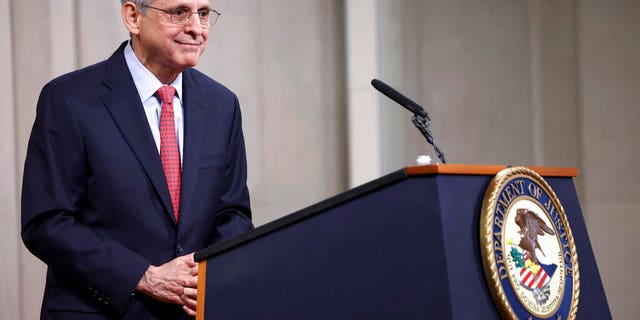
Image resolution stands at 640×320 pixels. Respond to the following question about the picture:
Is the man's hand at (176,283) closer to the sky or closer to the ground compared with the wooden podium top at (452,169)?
closer to the ground

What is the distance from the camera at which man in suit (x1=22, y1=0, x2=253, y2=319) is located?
7.48ft

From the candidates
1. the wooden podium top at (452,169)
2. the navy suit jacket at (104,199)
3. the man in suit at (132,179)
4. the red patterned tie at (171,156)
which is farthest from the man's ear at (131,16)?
the wooden podium top at (452,169)

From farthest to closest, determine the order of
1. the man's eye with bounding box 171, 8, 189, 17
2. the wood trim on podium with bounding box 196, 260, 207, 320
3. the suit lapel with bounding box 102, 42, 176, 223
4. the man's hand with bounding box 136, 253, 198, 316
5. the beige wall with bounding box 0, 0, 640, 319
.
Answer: the beige wall with bounding box 0, 0, 640, 319 < the man's eye with bounding box 171, 8, 189, 17 < the suit lapel with bounding box 102, 42, 176, 223 < the man's hand with bounding box 136, 253, 198, 316 < the wood trim on podium with bounding box 196, 260, 207, 320

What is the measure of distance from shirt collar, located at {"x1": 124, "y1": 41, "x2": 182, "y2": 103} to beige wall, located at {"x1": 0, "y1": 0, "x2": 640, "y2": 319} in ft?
6.82

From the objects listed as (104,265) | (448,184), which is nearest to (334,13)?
(104,265)

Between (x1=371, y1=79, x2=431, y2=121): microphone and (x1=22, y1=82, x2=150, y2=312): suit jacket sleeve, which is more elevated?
(x1=371, y1=79, x2=431, y2=121): microphone

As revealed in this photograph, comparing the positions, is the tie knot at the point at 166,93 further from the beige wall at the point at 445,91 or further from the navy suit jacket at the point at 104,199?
the beige wall at the point at 445,91

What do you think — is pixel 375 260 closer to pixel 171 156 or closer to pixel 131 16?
pixel 171 156

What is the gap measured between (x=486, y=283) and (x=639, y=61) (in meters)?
3.69

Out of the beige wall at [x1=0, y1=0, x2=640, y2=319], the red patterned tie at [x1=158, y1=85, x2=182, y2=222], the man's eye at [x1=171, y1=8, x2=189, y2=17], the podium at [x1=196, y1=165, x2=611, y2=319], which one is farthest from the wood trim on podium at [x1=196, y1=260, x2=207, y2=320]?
the beige wall at [x1=0, y1=0, x2=640, y2=319]

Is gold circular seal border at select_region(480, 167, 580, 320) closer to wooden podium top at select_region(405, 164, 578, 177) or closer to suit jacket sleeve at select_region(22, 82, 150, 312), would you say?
wooden podium top at select_region(405, 164, 578, 177)

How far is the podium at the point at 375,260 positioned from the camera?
1707 mm

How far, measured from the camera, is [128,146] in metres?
2.40

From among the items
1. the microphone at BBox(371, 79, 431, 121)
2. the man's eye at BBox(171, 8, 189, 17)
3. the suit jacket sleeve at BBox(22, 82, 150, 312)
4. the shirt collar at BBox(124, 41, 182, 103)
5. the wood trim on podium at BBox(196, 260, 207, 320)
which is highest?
the man's eye at BBox(171, 8, 189, 17)
